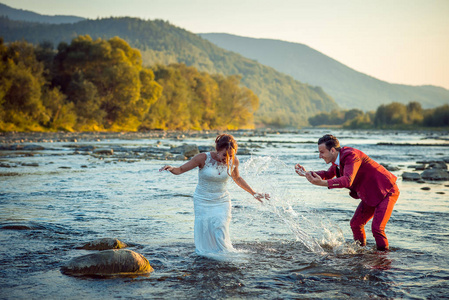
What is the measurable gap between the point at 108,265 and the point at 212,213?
2.17 m

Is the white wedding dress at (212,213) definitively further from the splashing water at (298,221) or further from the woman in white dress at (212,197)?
the splashing water at (298,221)

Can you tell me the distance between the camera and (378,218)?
26.2ft

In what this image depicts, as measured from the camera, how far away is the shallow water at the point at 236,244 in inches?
246

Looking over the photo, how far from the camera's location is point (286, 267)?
7.45m

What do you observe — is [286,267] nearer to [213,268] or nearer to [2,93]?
[213,268]

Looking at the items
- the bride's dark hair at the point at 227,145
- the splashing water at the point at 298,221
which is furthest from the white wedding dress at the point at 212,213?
the splashing water at the point at 298,221

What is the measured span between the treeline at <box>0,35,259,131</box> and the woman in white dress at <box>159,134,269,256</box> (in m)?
56.3

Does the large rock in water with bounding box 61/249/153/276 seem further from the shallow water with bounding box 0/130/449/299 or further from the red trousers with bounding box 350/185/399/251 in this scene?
the red trousers with bounding box 350/185/399/251

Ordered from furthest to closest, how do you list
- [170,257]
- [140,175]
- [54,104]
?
1. [54,104]
2. [140,175]
3. [170,257]

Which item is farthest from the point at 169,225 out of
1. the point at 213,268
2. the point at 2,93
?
the point at 2,93

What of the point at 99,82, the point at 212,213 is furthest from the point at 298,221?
the point at 99,82

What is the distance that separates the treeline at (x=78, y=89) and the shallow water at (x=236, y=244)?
162 ft

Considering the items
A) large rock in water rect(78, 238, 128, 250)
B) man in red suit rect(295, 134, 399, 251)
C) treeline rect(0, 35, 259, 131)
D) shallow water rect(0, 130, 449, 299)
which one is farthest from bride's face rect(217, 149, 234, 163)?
treeline rect(0, 35, 259, 131)

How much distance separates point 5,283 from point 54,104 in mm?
64236
